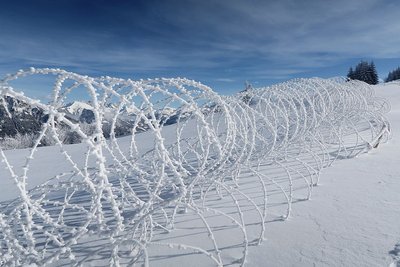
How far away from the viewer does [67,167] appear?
930cm

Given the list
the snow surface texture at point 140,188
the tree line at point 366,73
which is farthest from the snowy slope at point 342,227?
the tree line at point 366,73

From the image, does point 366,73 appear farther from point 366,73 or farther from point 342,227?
point 342,227

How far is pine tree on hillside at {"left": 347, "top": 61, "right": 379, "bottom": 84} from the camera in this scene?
152 feet

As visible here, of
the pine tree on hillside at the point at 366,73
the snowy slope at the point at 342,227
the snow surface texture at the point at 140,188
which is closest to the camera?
the snow surface texture at the point at 140,188

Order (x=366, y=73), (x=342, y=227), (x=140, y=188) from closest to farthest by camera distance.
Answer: (x=342, y=227)
(x=140, y=188)
(x=366, y=73)

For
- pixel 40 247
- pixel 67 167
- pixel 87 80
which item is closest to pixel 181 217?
pixel 40 247

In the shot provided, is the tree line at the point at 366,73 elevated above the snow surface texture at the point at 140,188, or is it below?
above

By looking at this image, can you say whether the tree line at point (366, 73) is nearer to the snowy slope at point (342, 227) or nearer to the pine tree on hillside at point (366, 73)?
the pine tree on hillside at point (366, 73)

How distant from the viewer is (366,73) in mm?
46500

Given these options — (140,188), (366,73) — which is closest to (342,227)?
(140,188)

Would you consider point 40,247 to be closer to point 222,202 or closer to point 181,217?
point 181,217

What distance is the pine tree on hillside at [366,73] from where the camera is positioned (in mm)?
46438

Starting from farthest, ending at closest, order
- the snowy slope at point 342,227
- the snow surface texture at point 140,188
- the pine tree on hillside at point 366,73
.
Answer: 1. the pine tree on hillside at point 366,73
2. the snowy slope at point 342,227
3. the snow surface texture at point 140,188

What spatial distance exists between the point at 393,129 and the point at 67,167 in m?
9.39
